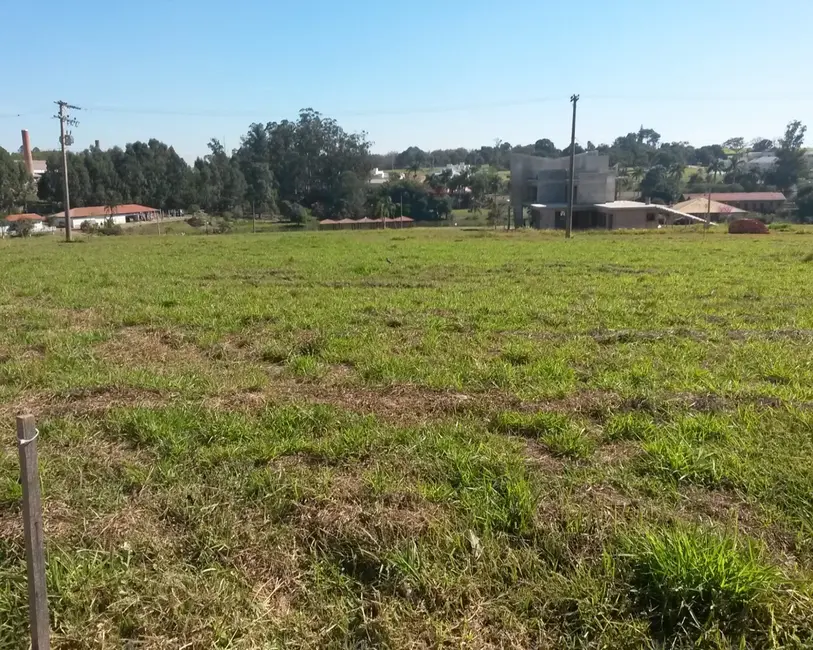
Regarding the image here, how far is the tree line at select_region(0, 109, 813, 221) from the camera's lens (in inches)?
3319

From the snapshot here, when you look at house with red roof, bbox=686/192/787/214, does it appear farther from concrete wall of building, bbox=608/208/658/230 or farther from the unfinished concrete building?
concrete wall of building, bbox=608/208/658/230

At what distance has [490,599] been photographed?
330 centimetres

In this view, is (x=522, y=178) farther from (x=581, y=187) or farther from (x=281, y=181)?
(x=281, y=181)

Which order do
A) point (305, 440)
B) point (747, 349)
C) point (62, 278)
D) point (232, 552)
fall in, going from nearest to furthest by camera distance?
point (232, 552), point (305, 440), point (747, 349), point (62, 278)

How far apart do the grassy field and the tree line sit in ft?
246

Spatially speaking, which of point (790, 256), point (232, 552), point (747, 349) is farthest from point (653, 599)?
point (790, 256)

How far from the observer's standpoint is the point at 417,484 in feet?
14.4

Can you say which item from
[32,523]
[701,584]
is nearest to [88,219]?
[32,523]

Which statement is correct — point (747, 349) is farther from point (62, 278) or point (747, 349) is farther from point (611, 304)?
point (62, 278)

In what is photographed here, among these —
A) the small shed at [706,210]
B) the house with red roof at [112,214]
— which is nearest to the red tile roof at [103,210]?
the house with red roof at [112,214]

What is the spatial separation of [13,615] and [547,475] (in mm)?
3268

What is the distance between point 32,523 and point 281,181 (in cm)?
10566

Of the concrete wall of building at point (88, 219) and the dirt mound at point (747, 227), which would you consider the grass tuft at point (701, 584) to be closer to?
the dirt mound at point (747, 227)

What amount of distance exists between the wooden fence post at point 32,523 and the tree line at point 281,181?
262ft
